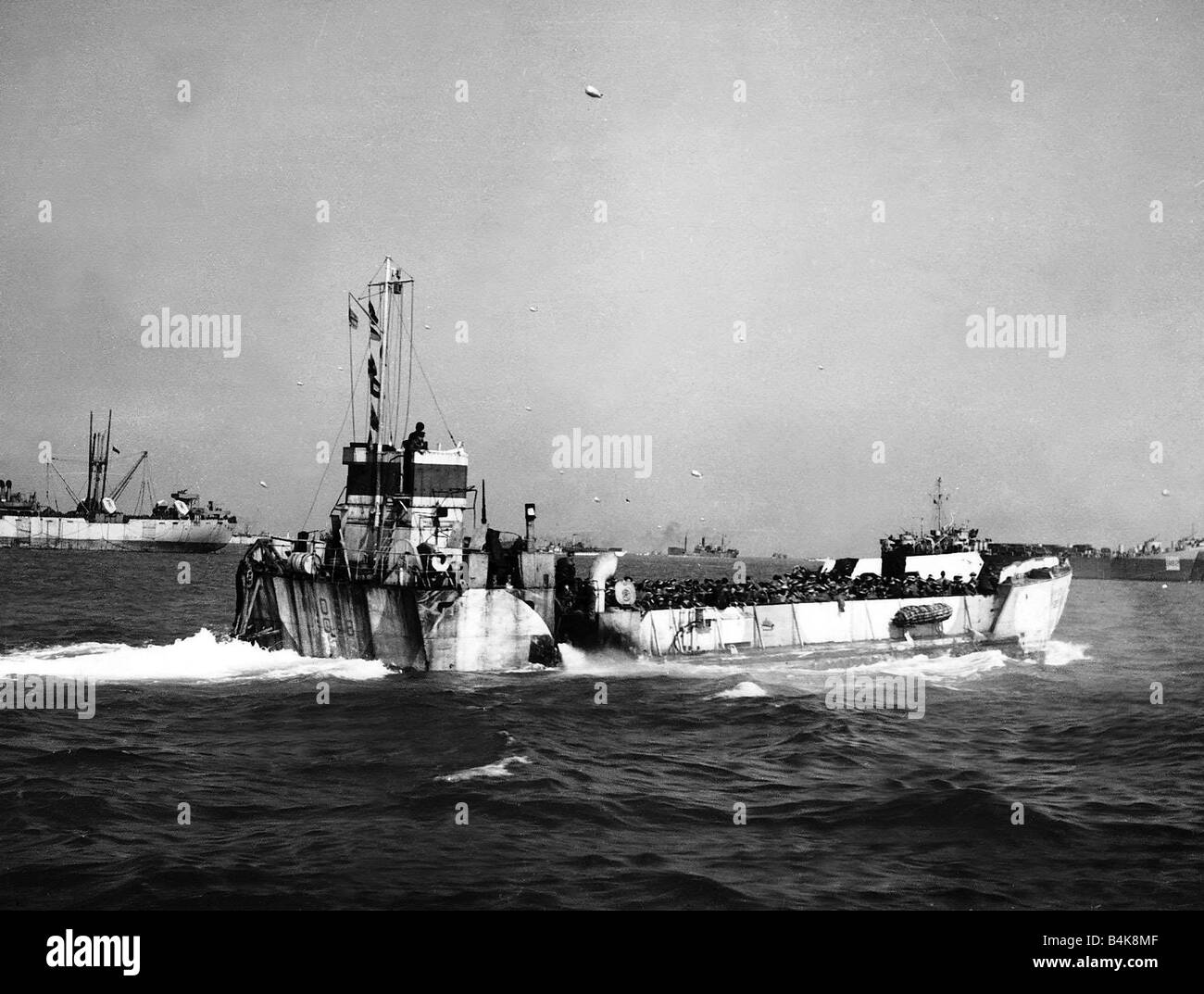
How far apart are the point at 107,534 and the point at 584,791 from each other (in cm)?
18069

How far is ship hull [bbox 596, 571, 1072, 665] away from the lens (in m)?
40.0

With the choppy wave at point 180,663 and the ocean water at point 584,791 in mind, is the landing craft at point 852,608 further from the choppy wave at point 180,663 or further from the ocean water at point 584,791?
the choppy wave at point 180,663

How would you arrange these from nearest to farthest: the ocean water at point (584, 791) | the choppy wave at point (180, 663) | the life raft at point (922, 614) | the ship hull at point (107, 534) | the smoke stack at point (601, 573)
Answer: the ocean water at point (584, 791) < the choppy wave at point (180, 663) < the smoke stack at point (601, 573) < the life raft at point (922, 614) < the ship hull at point (107, 534)

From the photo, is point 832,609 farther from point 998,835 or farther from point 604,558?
point 998,835

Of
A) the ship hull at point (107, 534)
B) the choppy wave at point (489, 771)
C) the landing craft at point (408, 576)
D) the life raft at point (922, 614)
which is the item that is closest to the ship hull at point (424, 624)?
the landing craft at point (408, 576)

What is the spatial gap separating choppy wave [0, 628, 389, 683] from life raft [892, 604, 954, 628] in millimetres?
25999

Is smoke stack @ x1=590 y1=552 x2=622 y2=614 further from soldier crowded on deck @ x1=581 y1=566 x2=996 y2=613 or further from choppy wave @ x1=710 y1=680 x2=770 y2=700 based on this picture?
choppy wave @ x1=710 y1=680 x2=770 y2=700

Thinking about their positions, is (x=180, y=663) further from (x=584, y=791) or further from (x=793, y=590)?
(x=793, y=590)

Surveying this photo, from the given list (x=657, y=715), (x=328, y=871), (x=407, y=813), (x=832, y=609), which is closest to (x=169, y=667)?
(x=657, y=715)

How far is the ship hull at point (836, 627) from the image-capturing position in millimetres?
40000

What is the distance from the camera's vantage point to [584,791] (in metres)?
19.9

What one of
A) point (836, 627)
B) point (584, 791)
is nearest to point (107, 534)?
point (836, 627)

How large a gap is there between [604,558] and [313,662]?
13.1 meters
